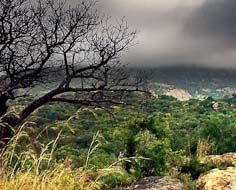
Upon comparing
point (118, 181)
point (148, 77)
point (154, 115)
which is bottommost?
point (118, 181)

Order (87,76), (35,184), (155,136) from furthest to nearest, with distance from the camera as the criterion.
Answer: (155,136)
(87,76)
(35,184)

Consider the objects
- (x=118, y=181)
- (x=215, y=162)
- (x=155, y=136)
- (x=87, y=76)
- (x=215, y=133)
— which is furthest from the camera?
(x=215, y=133)

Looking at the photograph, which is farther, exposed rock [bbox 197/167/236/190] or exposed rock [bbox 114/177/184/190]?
exposed rock [bbox 197/167/236/190]

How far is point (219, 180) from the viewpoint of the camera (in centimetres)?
1004

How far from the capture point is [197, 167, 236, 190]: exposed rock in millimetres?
9750

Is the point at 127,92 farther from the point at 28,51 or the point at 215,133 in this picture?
the point at 215,133

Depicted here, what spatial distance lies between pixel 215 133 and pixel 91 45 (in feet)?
45.7

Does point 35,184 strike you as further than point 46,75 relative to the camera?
No

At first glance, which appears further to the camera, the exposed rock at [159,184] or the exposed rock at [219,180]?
the exposed rock at [219,180]

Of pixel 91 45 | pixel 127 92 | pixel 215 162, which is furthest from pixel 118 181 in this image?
pixel 91 45

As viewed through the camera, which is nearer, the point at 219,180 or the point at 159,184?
the point at 159,184

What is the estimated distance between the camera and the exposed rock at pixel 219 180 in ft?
32.0

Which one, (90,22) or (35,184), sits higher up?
(90,22)

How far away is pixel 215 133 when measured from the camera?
27.1 metres
